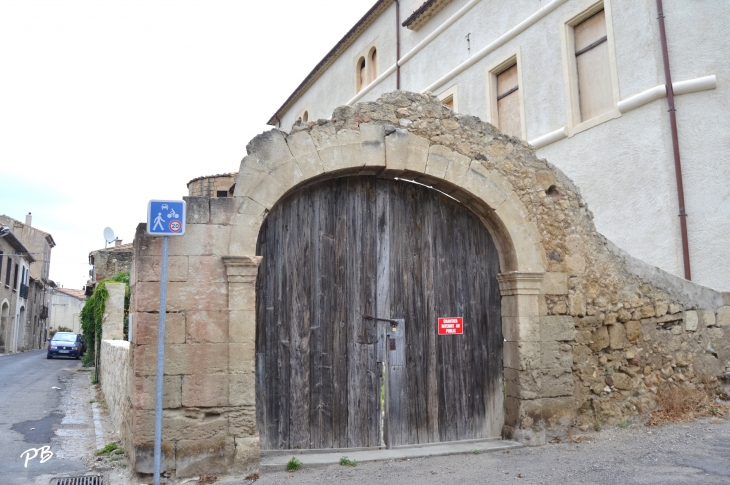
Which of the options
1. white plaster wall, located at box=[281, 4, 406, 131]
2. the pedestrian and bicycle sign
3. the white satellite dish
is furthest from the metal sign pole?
the white satellite dish

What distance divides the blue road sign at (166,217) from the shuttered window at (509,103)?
8050 mm

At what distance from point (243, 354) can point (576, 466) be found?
2.91 meters

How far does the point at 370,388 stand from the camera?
5.41 m

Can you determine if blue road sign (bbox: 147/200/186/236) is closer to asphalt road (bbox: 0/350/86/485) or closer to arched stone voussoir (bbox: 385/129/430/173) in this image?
arched stone voussoir (bbox: 385/129/430/173)

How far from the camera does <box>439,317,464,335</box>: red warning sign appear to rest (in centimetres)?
573

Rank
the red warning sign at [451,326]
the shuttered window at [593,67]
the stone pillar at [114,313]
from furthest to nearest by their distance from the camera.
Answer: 1. the stone pillar at [114,313]
2. the shuttered window at [593,67]
3. the red warning sign at [451,326]

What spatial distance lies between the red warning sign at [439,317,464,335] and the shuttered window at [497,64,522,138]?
627 centimetres

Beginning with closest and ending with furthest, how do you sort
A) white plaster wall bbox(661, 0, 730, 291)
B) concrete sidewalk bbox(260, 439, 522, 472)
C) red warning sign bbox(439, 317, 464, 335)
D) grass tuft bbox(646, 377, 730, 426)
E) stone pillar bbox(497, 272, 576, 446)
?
concrete sidewalk bbox(260, 439, 522, 472) → stone pillar bbox(497, 272, 576, 446) → red warning sign bbox(439, 317, 464, 335) → grass tuft bbox(646, 377, 730, 426) → white plaster wall bbox(661, 0, 730, 291)

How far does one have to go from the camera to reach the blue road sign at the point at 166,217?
4414 mm

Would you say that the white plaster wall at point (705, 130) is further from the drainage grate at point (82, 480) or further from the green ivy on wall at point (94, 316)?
the green ivy on wall at point (94, 316)

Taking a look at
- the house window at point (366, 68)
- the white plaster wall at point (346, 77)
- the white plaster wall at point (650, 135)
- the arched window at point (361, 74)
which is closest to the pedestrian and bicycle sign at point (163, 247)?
the white plaster wall at point (650, 135)

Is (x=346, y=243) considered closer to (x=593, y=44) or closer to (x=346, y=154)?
(x=346, y=154)

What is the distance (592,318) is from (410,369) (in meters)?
2.00

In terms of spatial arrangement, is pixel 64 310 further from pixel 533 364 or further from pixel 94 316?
pixel 533 364
